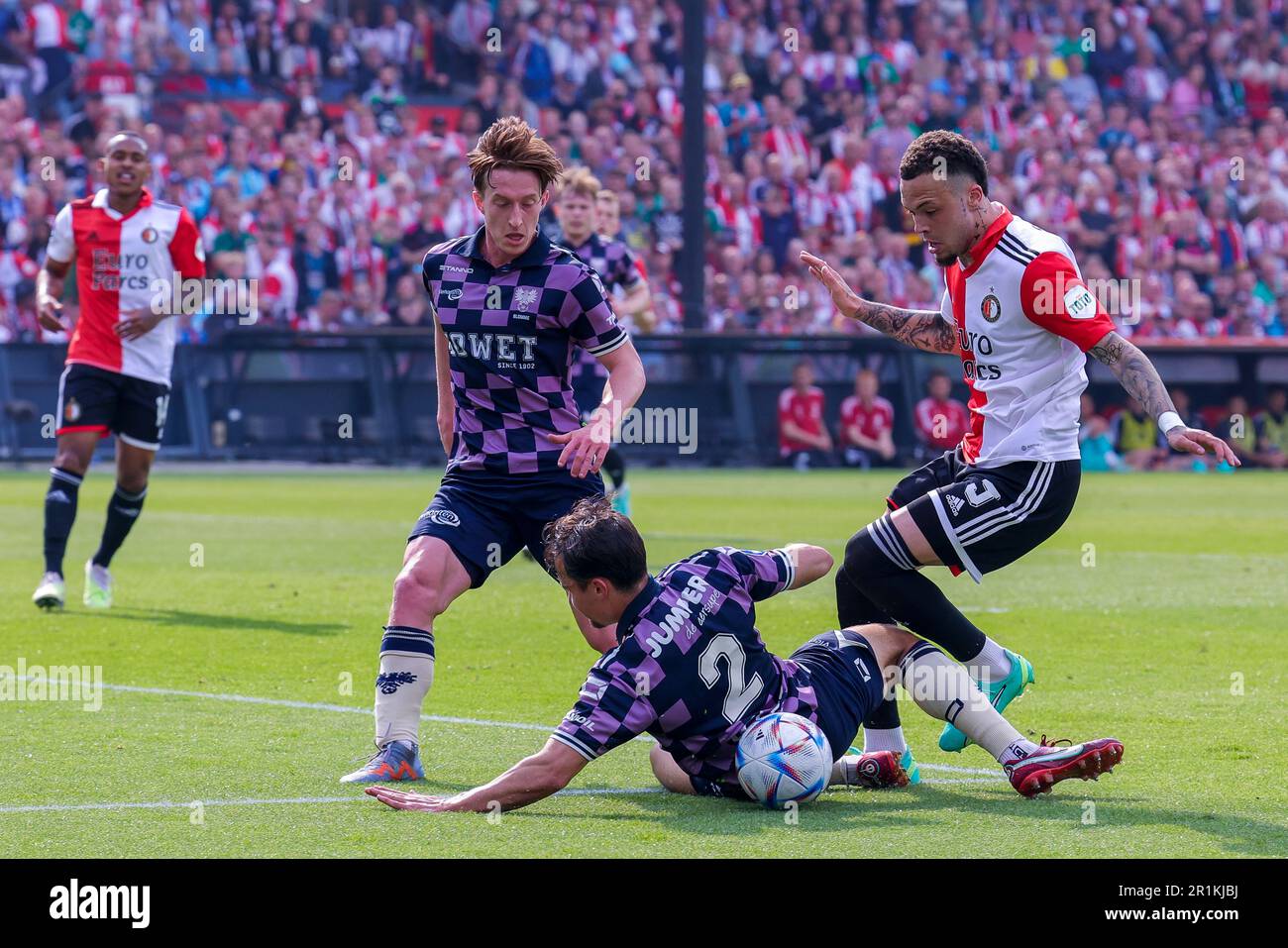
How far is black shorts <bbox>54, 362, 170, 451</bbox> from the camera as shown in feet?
35.2

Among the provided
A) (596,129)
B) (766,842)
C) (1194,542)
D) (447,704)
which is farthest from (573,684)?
(596,129)

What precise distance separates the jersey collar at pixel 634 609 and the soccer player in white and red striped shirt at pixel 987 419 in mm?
807

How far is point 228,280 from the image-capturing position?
22.5 meters

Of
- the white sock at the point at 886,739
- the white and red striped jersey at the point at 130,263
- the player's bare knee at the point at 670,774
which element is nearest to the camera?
the player's bare knee at the point at 670,774

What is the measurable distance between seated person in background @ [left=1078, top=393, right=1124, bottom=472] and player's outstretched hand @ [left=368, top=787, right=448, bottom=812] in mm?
18795

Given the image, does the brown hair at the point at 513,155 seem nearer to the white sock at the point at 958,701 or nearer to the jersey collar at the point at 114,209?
the white sock at the point at 958,701

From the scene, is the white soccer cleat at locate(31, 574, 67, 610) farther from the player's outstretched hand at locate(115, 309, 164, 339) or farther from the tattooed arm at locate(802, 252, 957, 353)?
the tattooed arm at locate(802, 252, 957, 353)

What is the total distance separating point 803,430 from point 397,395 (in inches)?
187

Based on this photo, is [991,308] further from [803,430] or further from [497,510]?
[803,430]

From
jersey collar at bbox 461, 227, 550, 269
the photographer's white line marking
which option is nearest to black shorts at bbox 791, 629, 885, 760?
the photographer's white line marking

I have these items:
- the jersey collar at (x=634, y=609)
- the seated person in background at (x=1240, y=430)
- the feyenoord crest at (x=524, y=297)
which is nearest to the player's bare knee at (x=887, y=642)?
the jersey collar at (x=634, y=609)

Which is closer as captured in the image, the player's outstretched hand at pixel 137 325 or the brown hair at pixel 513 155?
the brown hair at pixel 513 155

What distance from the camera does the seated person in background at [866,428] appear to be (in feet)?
74.4

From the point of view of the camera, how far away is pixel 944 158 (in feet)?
19.7
